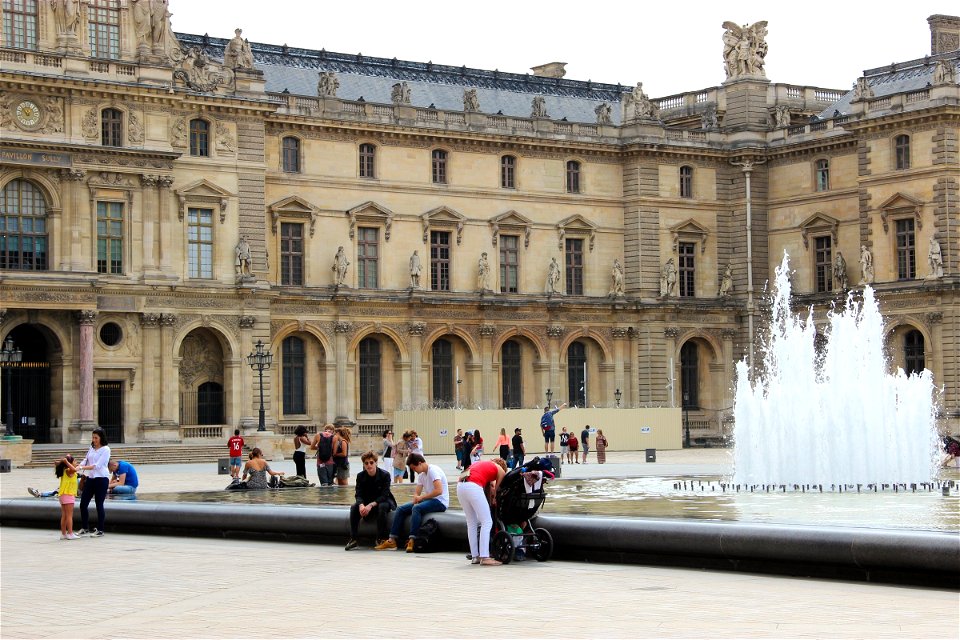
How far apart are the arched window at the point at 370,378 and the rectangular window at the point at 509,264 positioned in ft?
23.0

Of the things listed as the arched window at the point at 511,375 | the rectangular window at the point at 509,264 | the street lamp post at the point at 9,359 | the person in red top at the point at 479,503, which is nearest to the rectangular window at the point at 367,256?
the rectangular window at the point at 509,264

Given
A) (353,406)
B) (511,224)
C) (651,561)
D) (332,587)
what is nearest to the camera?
(332,587)

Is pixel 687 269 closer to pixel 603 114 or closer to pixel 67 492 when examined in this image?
pixel 603 114

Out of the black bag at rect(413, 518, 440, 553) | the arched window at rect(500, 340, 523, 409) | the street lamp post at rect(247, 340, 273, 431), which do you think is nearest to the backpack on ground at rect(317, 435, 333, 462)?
the black bag at rect(413, 518, 440, 553)

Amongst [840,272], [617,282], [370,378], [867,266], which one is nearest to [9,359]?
[370,378]

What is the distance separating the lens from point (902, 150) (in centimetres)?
7475

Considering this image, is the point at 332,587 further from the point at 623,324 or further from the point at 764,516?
the point at 623,324

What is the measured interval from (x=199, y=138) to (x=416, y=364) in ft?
45.0

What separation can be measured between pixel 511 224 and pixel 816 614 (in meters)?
A: 60.4

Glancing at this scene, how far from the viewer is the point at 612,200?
8088 centimetres

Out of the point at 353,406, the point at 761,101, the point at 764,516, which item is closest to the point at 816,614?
the point at 764,516

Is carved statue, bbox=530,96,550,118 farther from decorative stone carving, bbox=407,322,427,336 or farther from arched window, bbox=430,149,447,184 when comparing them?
decorative stone carving, bbox=407,322,427,336

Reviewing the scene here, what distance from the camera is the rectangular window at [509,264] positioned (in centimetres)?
7819

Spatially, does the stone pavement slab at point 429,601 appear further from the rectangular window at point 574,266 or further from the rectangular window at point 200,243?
the rectangular window at point 574,266
